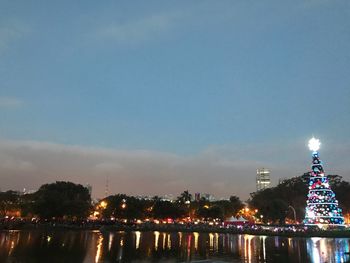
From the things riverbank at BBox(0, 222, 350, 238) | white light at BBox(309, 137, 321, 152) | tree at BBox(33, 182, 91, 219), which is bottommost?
riverbank at BBox(0, 222, 350, 238)

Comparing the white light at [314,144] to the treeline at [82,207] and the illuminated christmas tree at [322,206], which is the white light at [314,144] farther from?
the treeline at [82,207]

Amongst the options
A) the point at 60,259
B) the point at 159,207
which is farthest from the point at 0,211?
the point at 60,259

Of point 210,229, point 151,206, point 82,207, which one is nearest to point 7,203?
point 82,207

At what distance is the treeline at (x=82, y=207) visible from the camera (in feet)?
295

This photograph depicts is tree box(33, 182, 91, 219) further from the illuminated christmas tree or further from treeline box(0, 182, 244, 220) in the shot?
the illuminated christmas tree

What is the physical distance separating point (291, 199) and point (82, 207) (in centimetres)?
5944

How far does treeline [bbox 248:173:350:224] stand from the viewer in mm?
92188

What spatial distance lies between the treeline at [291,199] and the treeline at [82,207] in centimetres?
2057

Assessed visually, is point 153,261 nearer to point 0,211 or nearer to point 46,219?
point 46,219

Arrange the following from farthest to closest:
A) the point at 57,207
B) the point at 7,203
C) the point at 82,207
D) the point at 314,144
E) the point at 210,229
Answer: the point at 7,203, the point at 82,207, the point at 57,207, the point at 210,229, the point at 314,144

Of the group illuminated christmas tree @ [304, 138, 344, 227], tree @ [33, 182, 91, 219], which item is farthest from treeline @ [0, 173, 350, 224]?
illuminated christmas tree @ [304, 138, 344, 227]

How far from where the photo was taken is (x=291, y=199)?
10812cm

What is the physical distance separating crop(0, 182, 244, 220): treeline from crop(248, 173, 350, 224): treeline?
20.6 metres

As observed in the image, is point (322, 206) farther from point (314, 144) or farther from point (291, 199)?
point (291, 199)
